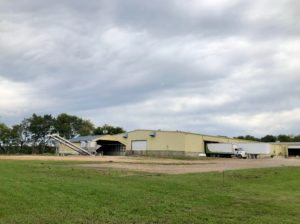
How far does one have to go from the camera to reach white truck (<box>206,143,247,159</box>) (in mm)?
97000

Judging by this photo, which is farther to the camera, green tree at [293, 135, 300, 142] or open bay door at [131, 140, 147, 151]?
green tree at [293, 135, 300, 142]

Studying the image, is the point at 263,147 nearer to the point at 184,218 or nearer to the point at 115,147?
the point at 115,147

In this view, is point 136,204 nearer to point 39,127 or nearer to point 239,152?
point 239,152

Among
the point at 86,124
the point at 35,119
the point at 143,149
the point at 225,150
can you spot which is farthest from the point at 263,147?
the point at 35,119

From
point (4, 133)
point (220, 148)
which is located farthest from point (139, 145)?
point (4, 133)

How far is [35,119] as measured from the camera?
15012 centimetres

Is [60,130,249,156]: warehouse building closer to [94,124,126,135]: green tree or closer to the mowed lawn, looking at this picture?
[94,124,126,135]: green tree

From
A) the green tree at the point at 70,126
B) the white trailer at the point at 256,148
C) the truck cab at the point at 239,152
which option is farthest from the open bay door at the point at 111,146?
the green tree at the point at 70,126

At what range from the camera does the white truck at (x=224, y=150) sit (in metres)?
97.0

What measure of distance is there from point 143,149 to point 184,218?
91.9 meters

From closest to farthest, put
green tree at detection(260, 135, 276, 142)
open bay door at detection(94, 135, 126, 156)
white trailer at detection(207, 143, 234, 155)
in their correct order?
white trailer at detection(207, 143, 234, 155) < open bay door at detection(94, 135, 126, 156) < green tree at detection(260, 135, 276, 142)

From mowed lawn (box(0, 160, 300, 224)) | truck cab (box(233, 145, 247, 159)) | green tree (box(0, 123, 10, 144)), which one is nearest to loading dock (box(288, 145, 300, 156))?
truck cab (box(233, 145, 247, 159))

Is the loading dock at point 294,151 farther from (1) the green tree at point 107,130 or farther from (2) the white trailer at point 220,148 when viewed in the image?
(1) the green tree at point 107,130

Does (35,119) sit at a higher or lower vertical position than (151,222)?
higher
